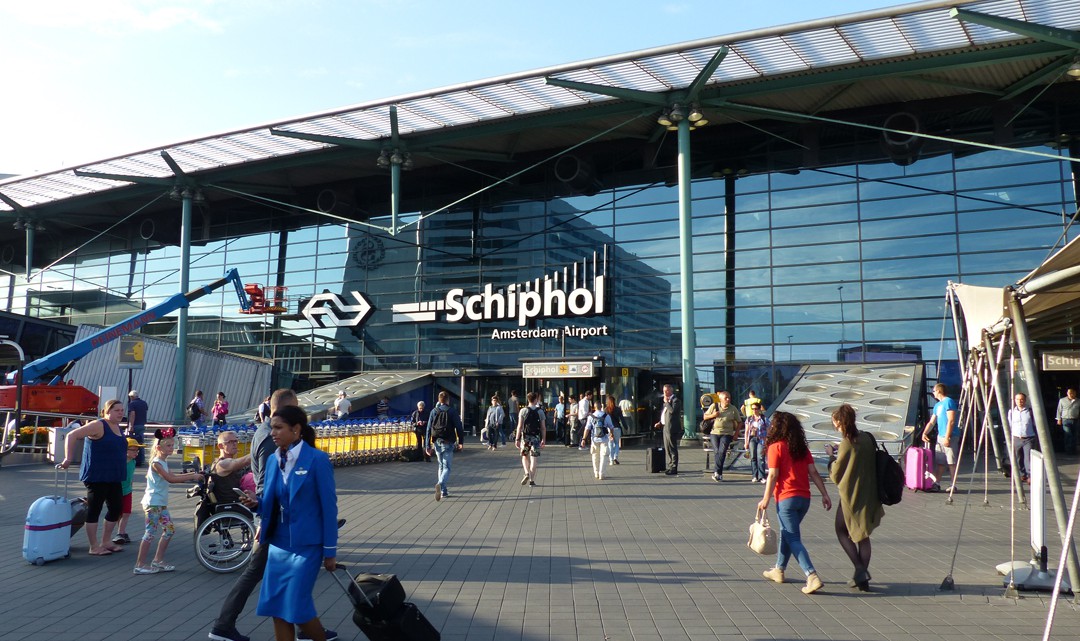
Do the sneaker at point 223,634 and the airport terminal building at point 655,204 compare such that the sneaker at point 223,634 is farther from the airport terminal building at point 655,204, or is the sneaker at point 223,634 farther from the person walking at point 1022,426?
the airport terminal building at point 655,204

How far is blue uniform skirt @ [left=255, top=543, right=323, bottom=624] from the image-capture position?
4.18 metres

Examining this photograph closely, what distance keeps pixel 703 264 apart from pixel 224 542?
22.4 metres

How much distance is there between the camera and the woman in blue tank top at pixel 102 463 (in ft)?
25.5

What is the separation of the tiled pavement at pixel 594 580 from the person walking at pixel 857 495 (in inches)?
12.8

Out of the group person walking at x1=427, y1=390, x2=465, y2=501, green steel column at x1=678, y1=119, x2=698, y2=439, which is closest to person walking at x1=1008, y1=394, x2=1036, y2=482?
person walking at x1=427, y1=390, x2=465, y2=501

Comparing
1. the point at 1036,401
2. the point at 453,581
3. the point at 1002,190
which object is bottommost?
the point at 453,581

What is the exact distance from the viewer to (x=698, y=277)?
89.8ft

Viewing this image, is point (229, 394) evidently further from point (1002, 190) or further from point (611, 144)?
point (1002, 190)

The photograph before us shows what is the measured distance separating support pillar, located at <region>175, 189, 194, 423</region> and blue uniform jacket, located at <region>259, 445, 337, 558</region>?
27.9m

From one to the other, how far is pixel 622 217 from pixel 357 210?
12369 millimetres

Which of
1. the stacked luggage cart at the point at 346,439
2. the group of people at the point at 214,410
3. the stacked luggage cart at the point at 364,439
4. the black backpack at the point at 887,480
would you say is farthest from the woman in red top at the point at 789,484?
the group of people at the point at 214,410

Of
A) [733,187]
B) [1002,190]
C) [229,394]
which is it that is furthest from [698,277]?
[229,394]

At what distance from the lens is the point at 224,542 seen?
289 inches

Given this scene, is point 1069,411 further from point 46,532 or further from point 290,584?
point 46,532
